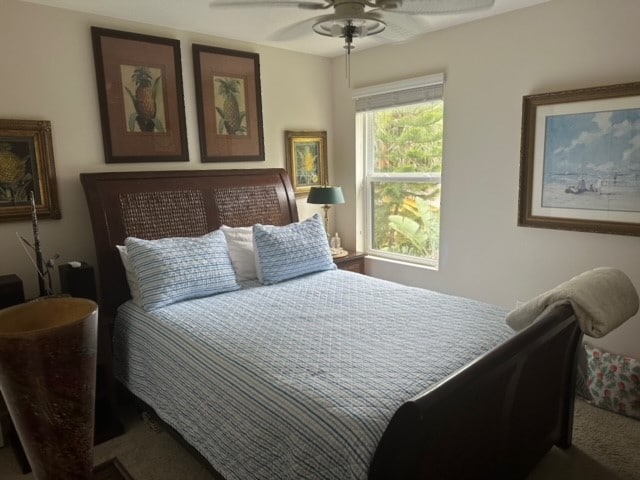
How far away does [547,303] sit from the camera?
174 centimetres

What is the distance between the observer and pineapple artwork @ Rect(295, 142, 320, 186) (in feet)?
12.7

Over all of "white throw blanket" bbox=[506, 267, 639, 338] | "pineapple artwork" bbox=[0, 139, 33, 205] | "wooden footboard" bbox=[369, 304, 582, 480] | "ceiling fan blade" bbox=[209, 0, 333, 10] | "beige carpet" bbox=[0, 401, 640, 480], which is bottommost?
"beige carpet" bbox=[0, 401, 640, 480]

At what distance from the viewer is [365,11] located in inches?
69.8

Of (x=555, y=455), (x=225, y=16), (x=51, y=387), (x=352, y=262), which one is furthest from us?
(x=352, y=262)

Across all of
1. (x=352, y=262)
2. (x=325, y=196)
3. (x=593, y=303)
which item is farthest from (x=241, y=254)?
(x=593, y=303)

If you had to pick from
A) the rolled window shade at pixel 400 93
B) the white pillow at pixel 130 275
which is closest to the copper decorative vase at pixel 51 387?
the white pillow at pixel 130 275

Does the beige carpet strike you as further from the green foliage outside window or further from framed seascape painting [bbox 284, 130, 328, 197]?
framed seascape painting [bbox 284, 130, 328, 197]

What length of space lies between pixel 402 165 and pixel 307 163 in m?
0.84

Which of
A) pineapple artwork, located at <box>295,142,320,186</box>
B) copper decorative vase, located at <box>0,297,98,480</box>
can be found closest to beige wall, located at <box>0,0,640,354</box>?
pineapple artwork, located at <box>295,142,320,186</box>

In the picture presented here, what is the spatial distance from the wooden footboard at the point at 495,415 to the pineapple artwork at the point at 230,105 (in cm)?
262

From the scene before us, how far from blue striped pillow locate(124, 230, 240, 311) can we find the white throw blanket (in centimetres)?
164

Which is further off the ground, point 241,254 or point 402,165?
Result: point 402,165

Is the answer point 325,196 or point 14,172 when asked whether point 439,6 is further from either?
point 14,172

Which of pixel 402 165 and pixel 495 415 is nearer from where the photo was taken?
pixel 495 415
